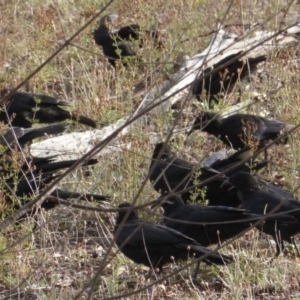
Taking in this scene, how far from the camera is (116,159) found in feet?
24.3

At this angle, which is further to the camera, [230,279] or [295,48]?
[295,48]

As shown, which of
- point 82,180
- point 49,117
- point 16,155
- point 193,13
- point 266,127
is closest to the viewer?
point 16,155

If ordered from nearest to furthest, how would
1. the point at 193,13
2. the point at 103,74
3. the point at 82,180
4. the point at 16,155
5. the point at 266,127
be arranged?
the point at 16,155, the point at 82,180, the point at 266,127, the point at 103,74, the point at 193,13

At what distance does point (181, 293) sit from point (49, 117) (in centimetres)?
373

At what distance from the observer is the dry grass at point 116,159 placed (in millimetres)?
5488

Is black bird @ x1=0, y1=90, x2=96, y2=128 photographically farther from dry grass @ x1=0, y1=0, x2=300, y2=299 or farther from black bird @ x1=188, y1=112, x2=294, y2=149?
black bird @ x1=188, y1=112, x2=294, y2=149

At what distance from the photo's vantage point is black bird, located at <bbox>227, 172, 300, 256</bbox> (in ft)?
18.8

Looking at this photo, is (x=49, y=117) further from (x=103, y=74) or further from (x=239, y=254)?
(x=239, y=254)

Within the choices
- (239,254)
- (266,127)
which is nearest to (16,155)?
(239,254)

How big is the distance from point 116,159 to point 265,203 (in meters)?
1.78

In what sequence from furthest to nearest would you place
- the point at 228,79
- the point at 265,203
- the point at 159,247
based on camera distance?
the point at 228,79 < the point at 265,203 < the point at 159,247

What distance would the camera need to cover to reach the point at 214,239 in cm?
600

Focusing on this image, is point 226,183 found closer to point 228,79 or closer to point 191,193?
point 191,193

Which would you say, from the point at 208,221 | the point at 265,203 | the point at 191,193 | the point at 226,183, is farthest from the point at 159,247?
the point at 226,183
